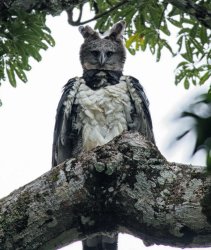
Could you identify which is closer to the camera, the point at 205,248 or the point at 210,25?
the point at 205,248

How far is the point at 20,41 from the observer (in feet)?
13.8

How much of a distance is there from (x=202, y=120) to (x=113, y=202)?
1577 mm

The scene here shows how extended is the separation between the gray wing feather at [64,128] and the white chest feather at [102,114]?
9 cm

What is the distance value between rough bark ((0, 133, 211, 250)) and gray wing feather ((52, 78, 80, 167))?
2753 millimetres

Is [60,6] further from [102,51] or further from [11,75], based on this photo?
[102,51]

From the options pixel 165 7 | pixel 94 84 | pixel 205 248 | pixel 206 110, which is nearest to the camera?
pixel 206 110

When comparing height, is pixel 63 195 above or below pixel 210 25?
below

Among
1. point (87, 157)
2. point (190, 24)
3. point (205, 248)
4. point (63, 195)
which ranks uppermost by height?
point (190, 24)

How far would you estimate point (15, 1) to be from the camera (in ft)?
12.2

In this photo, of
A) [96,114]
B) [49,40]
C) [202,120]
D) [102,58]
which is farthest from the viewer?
[102,58]

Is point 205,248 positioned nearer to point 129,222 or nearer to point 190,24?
point 129,222

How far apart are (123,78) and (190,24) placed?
113 cm

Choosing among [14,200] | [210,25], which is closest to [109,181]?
[14,200]

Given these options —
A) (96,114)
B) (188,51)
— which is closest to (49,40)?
(96,114)
